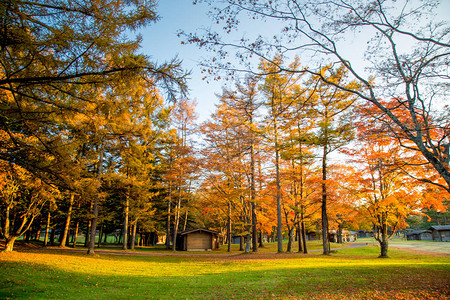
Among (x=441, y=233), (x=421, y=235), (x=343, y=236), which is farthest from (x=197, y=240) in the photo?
(x=421, y=235)

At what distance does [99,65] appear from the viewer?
175 inches

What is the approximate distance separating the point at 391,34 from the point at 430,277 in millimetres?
7795

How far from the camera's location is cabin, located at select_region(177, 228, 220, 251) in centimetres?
2875

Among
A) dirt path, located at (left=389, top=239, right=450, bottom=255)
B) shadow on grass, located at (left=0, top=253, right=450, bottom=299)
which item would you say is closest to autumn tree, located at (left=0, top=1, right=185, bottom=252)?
shadow on grass, located at (left=0, top=253, right=450, bottom=299)

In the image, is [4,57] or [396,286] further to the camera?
[396,286]

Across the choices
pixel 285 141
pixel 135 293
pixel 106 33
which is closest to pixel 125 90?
pixel 106 33

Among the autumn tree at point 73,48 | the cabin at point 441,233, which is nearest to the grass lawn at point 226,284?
the autumn tree at point 73,48

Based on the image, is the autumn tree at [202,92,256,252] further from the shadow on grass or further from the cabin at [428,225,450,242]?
the cabin at [428,225,450,242]

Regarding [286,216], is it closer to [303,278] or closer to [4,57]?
[303,278]

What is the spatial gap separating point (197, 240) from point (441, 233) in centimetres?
4885

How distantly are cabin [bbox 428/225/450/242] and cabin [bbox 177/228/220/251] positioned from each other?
149ft

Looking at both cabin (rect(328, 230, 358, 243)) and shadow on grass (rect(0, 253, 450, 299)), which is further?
cabin (rect(328, 230, 358, 243))

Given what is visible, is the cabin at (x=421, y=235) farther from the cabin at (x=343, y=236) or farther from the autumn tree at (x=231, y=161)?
the autumn tree at (x=231, y=161)

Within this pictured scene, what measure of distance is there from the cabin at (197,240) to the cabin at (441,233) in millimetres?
45433
